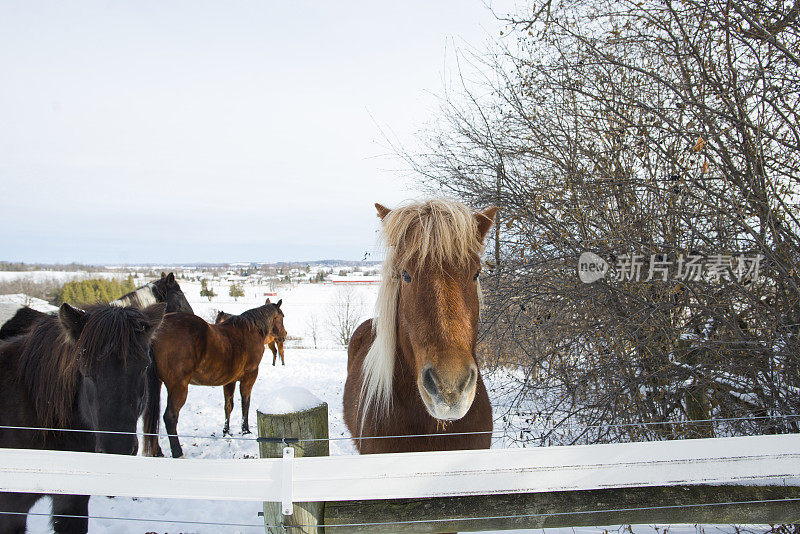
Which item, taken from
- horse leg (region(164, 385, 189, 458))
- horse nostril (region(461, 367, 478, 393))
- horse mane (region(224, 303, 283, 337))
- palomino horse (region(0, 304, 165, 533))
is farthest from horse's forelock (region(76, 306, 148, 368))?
horse mane (region(224, 303, 283, 337))

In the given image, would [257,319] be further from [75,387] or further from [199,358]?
[75,387]

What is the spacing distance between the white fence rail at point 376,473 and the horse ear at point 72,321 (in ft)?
4.94

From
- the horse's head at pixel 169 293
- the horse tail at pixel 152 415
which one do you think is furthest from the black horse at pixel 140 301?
the horse tail at pixel 152 415

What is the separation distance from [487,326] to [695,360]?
6.65 feet

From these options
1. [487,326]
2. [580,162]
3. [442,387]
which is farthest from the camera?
[487,326]

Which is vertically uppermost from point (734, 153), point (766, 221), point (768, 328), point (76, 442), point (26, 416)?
point (734, 153)

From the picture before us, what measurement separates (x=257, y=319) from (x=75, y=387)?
510cm

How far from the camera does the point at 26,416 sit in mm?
2607

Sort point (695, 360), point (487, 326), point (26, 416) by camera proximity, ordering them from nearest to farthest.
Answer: point (26, 416) < point (695, 360) < point (487, 326)

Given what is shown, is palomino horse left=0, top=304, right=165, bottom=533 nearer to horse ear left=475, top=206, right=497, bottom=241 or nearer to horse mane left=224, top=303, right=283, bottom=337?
horse ear left=475, top=206, right=497, bottom=241

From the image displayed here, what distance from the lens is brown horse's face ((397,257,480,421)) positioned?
1.35m

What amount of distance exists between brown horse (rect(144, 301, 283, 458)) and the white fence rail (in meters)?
3.21

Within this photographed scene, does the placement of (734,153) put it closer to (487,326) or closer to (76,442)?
(487,326)

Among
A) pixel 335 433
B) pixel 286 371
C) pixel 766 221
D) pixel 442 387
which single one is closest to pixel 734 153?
pixel 766 221
